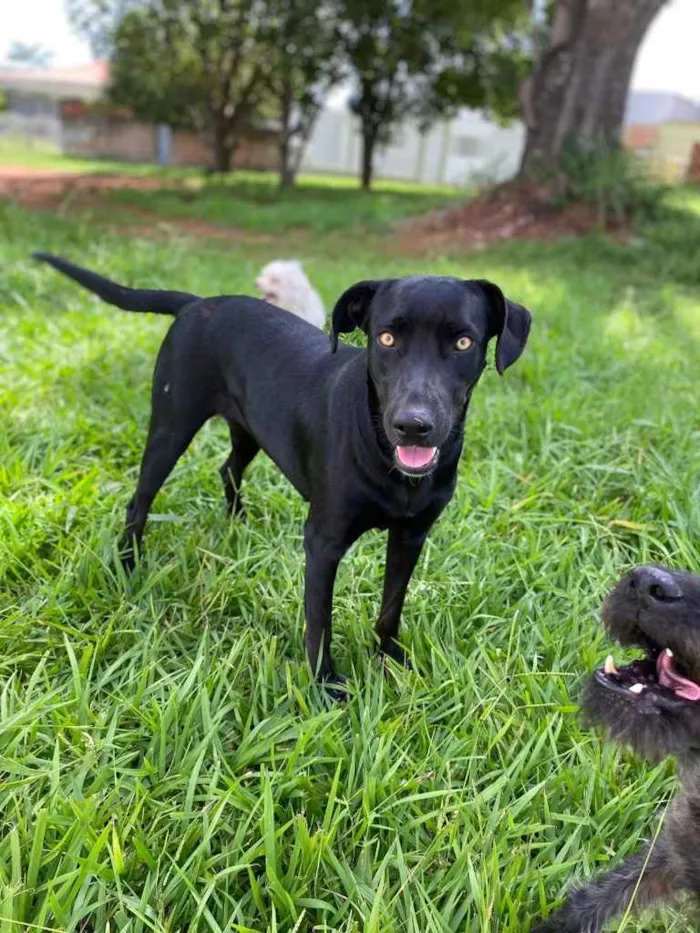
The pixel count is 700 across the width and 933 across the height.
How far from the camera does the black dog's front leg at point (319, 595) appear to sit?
7.38ft

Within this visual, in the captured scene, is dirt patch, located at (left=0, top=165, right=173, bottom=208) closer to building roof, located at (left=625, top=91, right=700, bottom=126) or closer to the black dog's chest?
the black dog's chest

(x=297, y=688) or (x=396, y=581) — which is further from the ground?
(x=396, y=581)

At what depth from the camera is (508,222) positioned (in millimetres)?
11570

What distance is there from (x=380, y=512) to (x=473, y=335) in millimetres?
564

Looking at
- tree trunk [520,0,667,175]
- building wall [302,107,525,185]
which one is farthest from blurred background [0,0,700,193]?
building wall [302,107,525,185]

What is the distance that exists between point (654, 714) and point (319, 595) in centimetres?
→ 104

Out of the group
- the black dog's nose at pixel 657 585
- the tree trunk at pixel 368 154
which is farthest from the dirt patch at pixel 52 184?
the black dog's nose at pixel 657 585

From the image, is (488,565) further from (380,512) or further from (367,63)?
(367,63)

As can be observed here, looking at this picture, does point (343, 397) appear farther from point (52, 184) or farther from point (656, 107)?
point (656, 107)

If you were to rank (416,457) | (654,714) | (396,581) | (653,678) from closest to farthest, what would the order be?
1. (654,714)
2. (653,678)
3. (416,457)
4. (396,581)

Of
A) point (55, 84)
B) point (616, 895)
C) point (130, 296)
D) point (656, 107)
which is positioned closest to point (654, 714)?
point (616, 895)

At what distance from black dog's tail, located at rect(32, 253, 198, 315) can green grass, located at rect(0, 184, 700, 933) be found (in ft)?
2.59

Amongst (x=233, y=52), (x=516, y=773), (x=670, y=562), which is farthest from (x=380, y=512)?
(x=233, y=52)

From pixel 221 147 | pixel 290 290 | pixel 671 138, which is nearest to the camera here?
pixel 290 290
